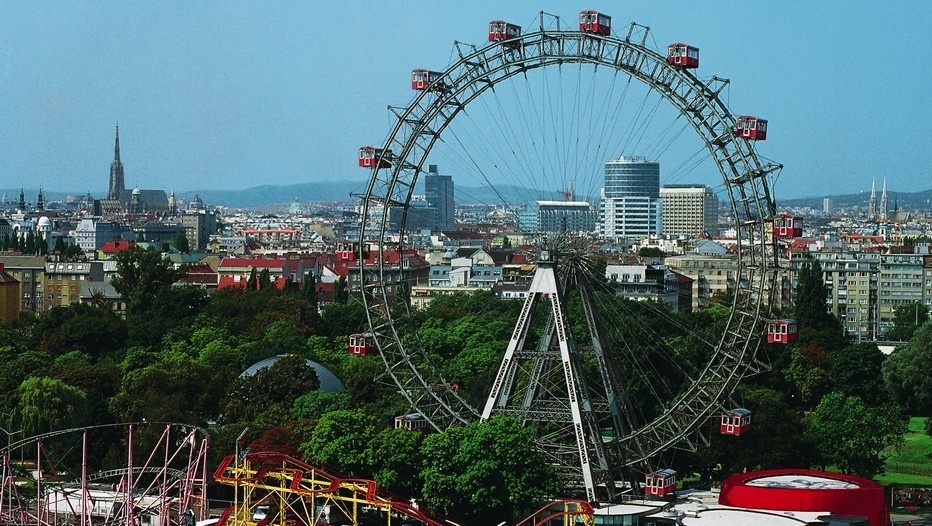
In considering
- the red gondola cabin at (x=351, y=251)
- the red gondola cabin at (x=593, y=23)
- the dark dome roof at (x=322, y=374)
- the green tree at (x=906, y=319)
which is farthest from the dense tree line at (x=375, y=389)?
the green tree at (x=906, y=319)

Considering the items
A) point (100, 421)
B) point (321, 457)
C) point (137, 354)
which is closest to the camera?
point (321, 457)

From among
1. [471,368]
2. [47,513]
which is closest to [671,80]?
[47,513]

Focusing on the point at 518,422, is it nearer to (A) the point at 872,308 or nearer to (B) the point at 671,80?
(B) the point at 671,80

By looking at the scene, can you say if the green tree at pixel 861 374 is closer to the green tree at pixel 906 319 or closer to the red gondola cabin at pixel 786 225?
the red gondola cabin at pixel 786 225

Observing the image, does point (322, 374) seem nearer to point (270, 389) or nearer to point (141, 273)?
point (270, 389)

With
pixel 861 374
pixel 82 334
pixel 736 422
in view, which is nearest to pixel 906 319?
pixel 861 374

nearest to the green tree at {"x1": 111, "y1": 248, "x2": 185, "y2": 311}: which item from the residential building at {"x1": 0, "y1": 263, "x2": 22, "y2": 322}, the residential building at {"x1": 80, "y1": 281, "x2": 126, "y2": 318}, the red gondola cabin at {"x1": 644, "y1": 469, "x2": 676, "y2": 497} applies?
the residential building at {"x1": 80, "y1": 281, "x2": 126, "y2": 318}

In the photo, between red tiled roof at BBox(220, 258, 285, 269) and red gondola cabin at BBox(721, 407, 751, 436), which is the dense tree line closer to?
red gondola cabin at BBox(721, 407, 751, 436)
